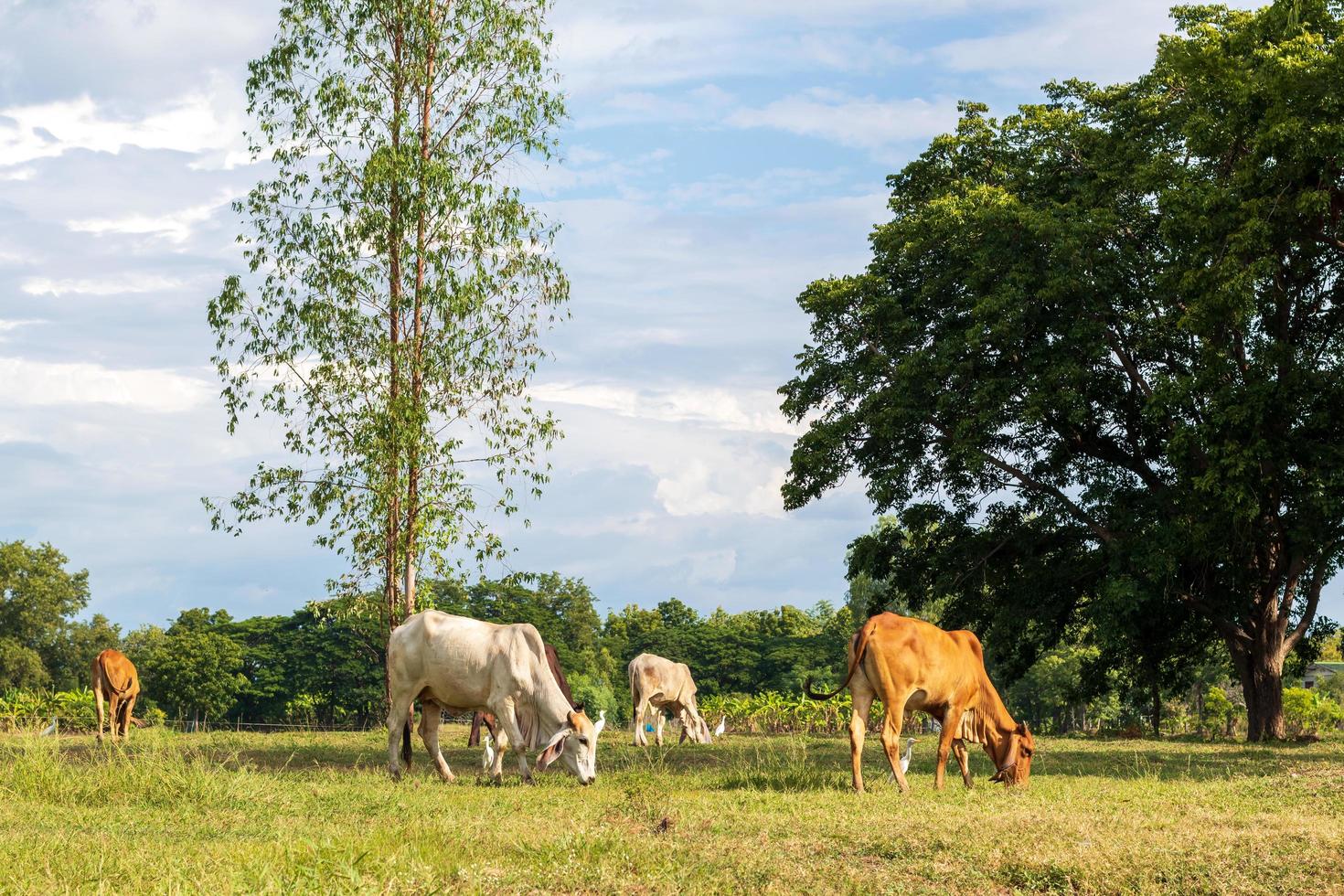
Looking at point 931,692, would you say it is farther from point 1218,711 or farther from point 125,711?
point 1218,711

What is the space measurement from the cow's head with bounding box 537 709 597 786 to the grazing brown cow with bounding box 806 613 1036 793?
284cm

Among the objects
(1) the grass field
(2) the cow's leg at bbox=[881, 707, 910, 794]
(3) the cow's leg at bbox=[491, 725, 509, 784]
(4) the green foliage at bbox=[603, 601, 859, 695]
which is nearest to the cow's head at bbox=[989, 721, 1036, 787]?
(1) the grass field

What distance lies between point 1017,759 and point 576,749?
4999 mm

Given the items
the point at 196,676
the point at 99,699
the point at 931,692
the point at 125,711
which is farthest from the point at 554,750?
the point at 196,676

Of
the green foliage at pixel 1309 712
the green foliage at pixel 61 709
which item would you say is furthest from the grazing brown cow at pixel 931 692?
the green foliage at pixel 1309 712

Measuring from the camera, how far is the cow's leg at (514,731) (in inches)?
596

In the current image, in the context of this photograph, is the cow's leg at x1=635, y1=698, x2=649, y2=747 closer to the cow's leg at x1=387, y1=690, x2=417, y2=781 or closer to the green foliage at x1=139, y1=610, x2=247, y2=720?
the cow's leg at x1=387, y1=690, x2=417, y2=781

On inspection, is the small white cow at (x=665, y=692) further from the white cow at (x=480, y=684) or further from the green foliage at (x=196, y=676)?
the green foliage at (x=196, y=676)

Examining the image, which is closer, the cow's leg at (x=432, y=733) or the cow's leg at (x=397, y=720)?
the cow's leg at (x=432, y=733)

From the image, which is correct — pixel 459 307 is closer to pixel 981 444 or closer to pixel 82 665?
pixel 981 444

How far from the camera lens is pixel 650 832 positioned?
10305 millimetres

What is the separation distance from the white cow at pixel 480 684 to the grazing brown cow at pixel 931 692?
3112mm

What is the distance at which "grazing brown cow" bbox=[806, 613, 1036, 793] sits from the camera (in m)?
14.2

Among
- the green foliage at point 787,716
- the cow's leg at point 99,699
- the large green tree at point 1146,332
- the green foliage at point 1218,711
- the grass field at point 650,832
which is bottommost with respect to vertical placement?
the green foliage at point 1218,711
